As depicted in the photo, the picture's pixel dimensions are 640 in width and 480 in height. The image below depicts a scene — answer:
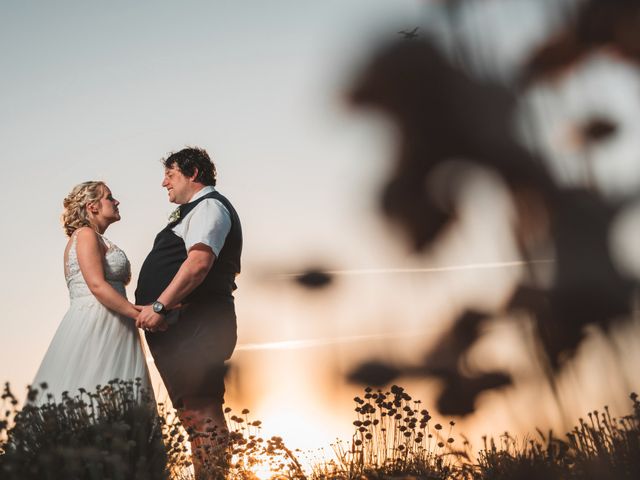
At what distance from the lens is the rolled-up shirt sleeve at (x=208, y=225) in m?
3.38

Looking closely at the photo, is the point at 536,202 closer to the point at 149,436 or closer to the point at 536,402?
the point at 536,402

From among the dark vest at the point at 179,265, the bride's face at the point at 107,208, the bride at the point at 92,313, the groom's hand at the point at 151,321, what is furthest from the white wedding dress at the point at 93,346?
the groom's hand at the point at 151,321

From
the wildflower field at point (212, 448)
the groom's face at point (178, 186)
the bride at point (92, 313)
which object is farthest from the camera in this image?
the bride at point (92, 313)

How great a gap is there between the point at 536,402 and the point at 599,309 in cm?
16

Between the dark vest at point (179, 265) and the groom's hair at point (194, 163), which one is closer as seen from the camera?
the dark vest at point (179, 265)

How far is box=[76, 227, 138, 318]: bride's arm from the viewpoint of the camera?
3.70 metres

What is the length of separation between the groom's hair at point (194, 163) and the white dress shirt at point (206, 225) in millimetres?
214

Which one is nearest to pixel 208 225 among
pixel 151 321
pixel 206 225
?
pixel 206 225

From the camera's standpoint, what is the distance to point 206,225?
3400mm

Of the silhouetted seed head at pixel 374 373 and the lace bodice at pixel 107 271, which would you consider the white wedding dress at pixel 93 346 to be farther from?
the silhouetted seed head at pixel 374 373

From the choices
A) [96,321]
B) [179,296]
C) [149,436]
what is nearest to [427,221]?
[149,436]

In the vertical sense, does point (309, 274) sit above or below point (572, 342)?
above

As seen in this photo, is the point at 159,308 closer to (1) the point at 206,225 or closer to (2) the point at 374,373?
(1) the point at 206,225

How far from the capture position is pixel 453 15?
0.85 metres
